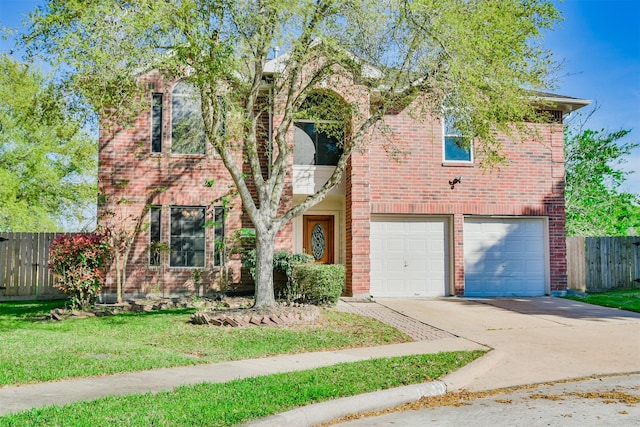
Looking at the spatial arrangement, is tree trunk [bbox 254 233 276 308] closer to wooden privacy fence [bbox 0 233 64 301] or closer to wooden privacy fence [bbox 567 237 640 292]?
wooden privacy fence [bbox 0 233 64 301]

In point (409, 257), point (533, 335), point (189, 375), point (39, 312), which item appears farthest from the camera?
point (409, 257)

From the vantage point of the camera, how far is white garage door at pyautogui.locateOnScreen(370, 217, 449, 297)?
52.7 feet

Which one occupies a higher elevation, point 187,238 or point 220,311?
point 187,238

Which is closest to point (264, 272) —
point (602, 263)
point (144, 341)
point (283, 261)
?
point (283, 261)

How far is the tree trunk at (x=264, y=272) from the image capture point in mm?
11695

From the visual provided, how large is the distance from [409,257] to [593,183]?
41.7 feet

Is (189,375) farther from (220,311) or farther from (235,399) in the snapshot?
(220,311)

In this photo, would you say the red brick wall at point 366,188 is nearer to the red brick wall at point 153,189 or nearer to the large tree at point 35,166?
the red brick wall at point 153,189

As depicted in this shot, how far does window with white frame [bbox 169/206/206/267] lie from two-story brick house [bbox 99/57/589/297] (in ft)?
0.09

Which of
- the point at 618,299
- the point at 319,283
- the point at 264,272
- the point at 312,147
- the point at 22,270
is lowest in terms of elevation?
the point at 618,299

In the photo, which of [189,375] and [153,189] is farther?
[153,189]

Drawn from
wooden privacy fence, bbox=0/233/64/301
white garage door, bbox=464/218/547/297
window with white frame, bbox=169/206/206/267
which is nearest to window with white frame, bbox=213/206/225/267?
window with white frame, bbox=169/206/206/267

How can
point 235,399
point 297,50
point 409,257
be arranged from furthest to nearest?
point 409,257 < point 297,50 < point 235,399

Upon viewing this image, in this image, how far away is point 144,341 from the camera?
31.3 ft
